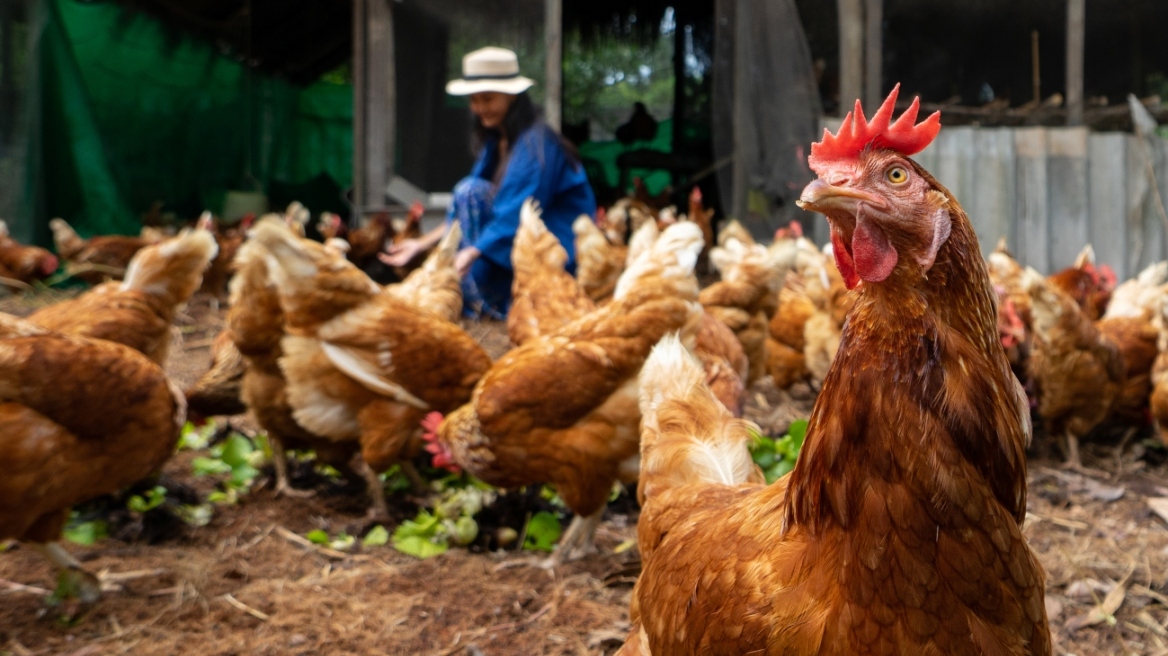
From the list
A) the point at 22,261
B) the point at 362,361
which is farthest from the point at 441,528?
the point at 22,261

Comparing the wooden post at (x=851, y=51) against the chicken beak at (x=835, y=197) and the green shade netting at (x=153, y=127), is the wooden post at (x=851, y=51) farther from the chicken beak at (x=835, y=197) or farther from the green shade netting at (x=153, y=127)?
the green shade netting at (x=153, y=127)

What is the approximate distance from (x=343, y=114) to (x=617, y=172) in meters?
4.81

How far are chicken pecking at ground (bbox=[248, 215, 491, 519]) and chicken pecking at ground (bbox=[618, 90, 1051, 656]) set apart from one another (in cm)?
261

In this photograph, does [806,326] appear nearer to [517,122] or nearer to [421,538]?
[517,122]

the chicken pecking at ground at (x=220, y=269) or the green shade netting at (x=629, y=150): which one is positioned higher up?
the green shade netting at (x=629, y=150)

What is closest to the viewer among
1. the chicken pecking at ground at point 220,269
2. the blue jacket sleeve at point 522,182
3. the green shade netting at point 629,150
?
the blue jacket sleeve at point 522,182

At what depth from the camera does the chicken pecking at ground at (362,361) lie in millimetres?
3861

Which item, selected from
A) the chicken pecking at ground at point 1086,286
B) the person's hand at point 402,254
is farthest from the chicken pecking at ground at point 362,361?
the chicken pecking at ground at point 1086,286

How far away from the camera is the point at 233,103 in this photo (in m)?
12.8

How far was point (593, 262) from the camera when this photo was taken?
674 centimetres

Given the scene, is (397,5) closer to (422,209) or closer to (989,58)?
(422,209)

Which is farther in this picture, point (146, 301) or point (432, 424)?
point (146, 301)

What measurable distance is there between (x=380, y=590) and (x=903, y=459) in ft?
7.65

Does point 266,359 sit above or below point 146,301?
below
